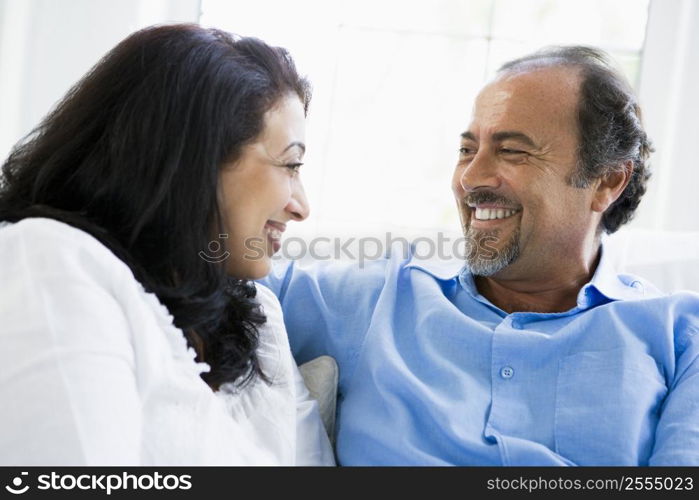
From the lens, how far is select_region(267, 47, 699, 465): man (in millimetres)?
1513

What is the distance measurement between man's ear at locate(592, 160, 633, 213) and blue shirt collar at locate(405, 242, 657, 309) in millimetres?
95

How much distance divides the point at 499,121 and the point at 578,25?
1342 mm

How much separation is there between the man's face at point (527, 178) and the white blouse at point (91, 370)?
2.55 ft

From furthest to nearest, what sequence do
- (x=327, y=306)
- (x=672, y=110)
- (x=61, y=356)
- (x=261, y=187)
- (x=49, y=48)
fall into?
1. (x=672, y=110)
2. (x=49, y=48)
3. (x=327, y=306)
4. (x=261, y=187)
5. (x=61, y=356)

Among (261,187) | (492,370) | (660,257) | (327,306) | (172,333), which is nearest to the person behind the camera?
(172,333)

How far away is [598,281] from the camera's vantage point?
1783 millimetres

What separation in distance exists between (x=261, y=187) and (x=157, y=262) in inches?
8.8

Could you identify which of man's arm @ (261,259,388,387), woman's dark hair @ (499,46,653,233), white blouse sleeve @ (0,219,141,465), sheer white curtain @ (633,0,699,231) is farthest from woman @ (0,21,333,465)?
sheer white curtain @ (633,0,699,231)

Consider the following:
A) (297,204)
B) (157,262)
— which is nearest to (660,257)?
(297,204)

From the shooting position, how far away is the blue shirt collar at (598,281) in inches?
69.2

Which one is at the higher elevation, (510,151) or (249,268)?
(510,151)

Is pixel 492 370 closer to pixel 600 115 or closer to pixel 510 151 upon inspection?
pixel 510 151
